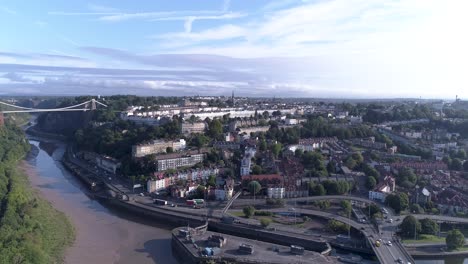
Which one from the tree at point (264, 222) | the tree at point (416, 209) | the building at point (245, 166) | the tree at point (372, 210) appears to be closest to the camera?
the tree at point (264, 222)

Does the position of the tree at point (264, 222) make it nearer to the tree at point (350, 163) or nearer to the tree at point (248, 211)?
the tree at point (248, 211)

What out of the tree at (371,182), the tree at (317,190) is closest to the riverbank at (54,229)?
the tree at (317,190)

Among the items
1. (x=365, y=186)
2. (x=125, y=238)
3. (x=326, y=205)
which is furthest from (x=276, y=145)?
(x=125, y=238)

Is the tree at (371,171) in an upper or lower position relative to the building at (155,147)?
lower

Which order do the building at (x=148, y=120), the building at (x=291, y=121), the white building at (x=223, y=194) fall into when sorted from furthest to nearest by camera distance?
the building at (x=291, y=121) < the building at (x=148, y=120) < the white building at (x=223, y=194)

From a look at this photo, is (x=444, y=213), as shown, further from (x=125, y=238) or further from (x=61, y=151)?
(x=61, y=151)

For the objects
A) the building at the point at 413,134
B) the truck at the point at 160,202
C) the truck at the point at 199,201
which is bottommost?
the truck at the point at 160,202

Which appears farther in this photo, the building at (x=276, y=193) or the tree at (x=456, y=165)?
the tree at (x=456, y=165)

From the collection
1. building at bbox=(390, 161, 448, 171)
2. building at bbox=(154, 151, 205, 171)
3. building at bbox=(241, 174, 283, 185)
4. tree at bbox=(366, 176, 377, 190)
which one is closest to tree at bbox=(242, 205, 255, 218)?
building at bbox=(241, 174, 283, 185)

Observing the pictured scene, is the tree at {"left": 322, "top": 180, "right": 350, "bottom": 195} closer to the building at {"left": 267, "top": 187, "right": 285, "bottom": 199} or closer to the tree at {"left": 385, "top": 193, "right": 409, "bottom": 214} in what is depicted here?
the building at {"left": 267, "top": 187, "right": 285, "bottom": 199}
